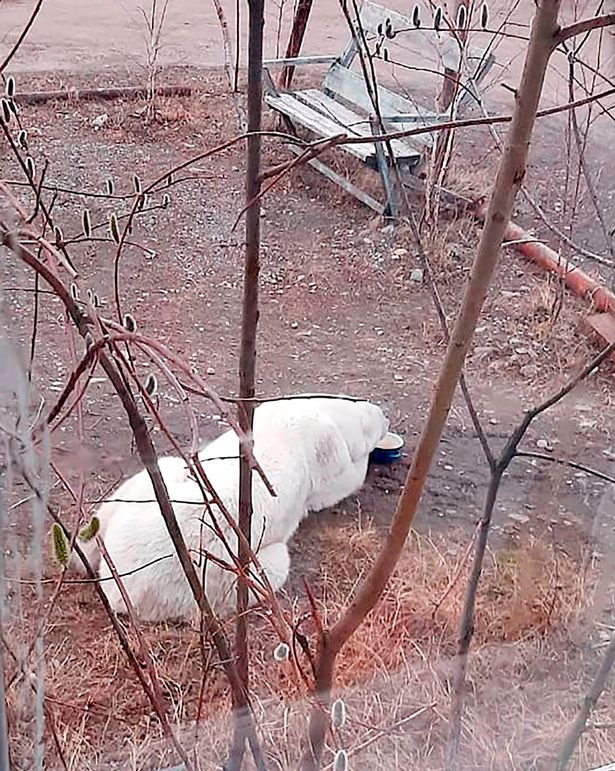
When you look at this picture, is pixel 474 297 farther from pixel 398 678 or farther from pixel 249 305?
pixel 398 678

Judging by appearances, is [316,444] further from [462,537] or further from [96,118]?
[96,118]

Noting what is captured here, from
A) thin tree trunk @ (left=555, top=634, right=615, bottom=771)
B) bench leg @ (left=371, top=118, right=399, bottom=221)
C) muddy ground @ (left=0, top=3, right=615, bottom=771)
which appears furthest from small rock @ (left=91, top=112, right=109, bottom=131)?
thin tree trunk @ (left=555, top=634, right=615, bottom=771)

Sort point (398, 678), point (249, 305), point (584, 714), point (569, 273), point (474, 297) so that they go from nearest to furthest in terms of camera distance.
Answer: point (474, 297), point (249, 305), point (584, 714), point (398, 678), point (569, 273)

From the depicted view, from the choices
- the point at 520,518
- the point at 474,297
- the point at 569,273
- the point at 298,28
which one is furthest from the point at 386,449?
the point at 474,297

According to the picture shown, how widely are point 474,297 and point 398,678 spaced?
467mm

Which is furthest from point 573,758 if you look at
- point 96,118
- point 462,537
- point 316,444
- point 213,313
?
point 96,118

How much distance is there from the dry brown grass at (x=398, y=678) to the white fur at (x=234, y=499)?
4 centimetres

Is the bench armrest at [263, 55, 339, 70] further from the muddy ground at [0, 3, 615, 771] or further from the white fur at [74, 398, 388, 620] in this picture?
the white fur at [74, 398, 388, 620]

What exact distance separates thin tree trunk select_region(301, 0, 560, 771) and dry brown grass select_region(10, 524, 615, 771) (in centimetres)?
20

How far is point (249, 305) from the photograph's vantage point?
530mm

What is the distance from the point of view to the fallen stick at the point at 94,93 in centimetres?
108

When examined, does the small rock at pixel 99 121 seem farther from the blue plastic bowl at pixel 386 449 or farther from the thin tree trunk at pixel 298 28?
the blue plastic bowl at pixel 386 449

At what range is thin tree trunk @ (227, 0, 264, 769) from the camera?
1.60 ft

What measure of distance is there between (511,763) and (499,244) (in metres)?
0.44
